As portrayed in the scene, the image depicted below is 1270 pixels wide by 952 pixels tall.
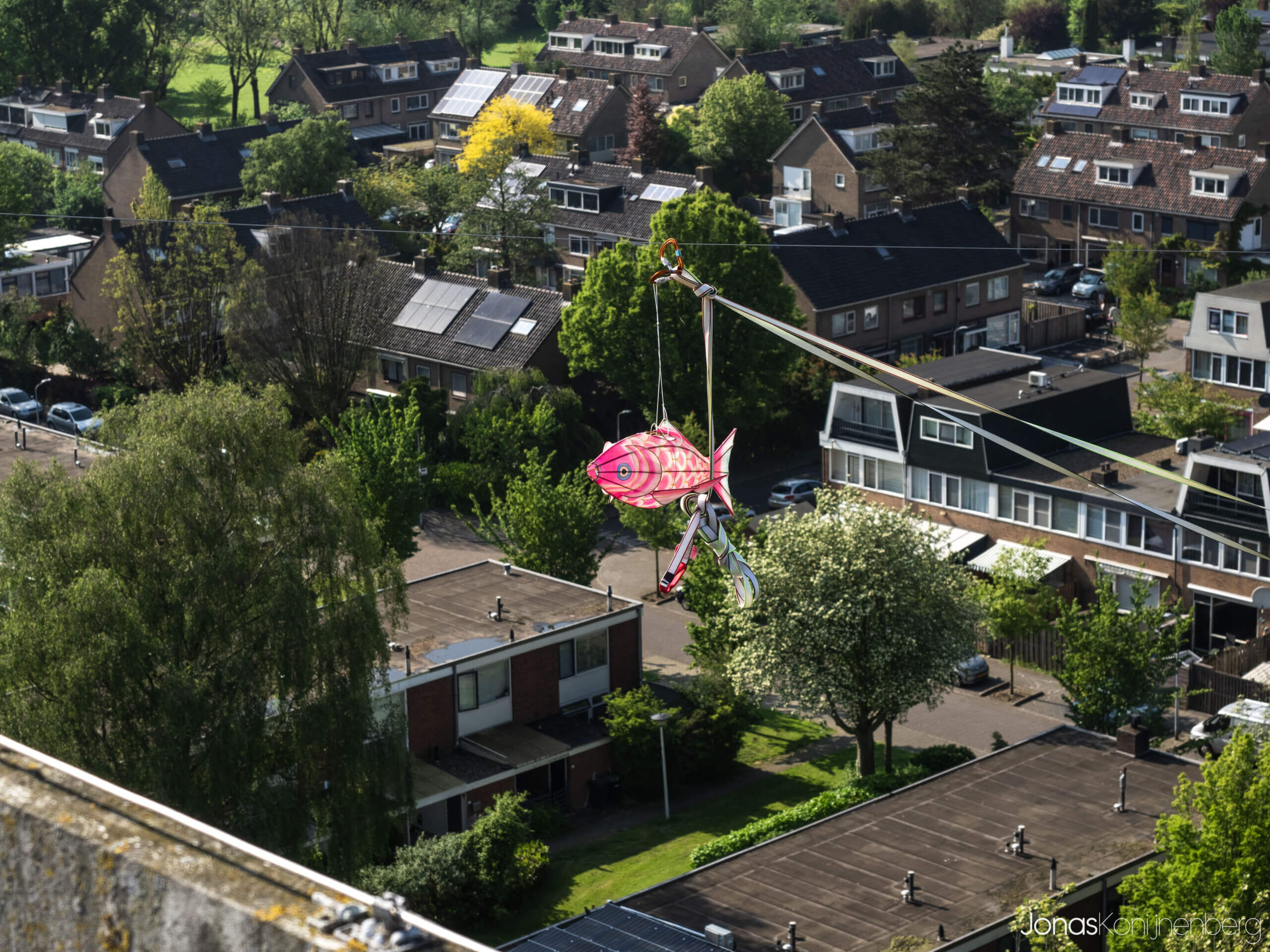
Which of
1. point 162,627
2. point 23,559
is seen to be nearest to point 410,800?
point 162,627

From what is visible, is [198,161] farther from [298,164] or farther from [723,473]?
[723,473]

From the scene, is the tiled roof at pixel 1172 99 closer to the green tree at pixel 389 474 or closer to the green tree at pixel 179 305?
the green tree at pixel 179 305

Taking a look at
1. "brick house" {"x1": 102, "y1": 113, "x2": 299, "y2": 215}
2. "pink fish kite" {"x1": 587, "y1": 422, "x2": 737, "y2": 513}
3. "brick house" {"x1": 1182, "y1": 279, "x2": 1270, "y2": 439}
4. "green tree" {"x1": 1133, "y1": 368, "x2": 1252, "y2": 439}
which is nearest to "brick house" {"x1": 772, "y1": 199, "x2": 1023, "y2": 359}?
"brick house" {"x1": 1182, "y1": 279, "x2": 1270, "y2": 439}

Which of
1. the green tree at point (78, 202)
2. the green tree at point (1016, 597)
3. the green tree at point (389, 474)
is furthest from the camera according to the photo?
the green tree at point (78, 202)

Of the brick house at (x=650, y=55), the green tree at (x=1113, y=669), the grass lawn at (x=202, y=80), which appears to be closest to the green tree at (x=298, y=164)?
the brick house at (x=650, y=55)

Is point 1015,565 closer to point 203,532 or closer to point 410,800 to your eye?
point 410,800

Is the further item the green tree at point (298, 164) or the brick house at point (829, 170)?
the brick house at point (829, 170)

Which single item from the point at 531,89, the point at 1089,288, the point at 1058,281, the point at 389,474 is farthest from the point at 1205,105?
the point at 389,474
